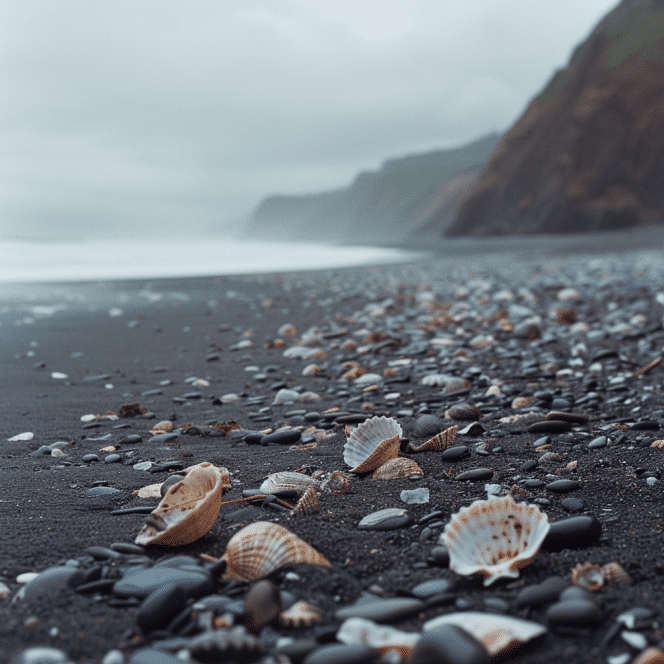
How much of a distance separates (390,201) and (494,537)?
115 m

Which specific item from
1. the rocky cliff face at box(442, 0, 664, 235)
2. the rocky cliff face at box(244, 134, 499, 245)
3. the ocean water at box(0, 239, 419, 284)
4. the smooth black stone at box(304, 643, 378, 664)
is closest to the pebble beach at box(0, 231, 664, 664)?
the smooth black stone at box(304, 643, 378, 664)

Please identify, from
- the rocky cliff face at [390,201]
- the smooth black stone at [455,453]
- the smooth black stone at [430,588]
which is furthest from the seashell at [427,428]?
the rocky cliff face at [390,201]

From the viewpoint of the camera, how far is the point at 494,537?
1850 mm

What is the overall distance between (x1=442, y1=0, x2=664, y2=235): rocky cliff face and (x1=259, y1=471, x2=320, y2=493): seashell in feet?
128

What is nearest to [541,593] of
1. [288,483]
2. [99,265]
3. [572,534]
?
[572,534]

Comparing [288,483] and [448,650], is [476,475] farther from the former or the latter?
[448,650]

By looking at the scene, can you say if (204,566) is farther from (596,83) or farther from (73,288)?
(596,83)

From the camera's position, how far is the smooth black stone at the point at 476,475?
2.52m

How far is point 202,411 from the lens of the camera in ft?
13.0

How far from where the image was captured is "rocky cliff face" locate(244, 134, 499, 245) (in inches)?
3460

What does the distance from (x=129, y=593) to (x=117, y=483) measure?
3.34 ft

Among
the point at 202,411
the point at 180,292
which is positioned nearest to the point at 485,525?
the point at 202,411

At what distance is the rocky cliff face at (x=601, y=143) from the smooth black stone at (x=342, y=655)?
131 feet

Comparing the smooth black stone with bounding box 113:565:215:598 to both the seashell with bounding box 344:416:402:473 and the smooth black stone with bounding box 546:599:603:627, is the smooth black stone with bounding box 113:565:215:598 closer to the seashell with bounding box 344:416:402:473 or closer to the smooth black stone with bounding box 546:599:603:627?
the smooth black stone with bounding box 546:599:603:627
